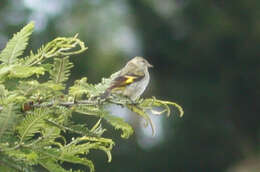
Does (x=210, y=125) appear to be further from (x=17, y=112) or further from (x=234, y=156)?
(x=17, y=112)

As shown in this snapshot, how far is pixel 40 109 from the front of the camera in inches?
98.0

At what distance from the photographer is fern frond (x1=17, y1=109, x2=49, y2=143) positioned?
2432 mm

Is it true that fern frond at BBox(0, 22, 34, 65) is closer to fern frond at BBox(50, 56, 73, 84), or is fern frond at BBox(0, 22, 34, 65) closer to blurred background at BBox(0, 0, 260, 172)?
fern frond at BBox(50, 56, 73, 84)

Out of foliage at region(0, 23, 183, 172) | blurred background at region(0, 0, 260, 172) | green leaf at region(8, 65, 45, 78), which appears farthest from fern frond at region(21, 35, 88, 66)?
blurred background at region(0, 0, 260, 172)

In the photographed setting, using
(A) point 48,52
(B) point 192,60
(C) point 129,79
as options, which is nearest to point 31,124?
(A) point 48,52

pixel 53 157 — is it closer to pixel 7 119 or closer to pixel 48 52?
pixel 7 119

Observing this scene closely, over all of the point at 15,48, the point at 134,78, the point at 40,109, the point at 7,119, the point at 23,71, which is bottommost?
the point at 7,119

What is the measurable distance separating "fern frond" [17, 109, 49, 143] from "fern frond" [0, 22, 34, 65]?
0.93ft

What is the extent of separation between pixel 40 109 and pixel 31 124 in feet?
0.24

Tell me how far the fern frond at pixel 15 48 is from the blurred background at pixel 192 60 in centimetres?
1729

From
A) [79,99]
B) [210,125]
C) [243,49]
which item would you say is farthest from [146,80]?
[243,49]

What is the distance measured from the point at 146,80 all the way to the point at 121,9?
19.0 metres

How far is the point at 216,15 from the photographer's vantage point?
23.4 metres

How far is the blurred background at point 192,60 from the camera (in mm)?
20938
